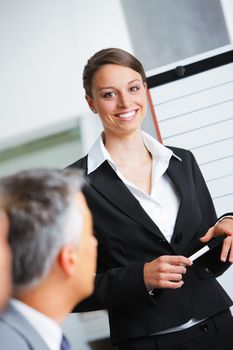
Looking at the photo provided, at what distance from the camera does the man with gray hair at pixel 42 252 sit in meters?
0.69

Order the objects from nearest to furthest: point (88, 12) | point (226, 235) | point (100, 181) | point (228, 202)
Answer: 1. point (226, 235)
2. point (100, 181)
3. point (228, 202)
4. point (88, 12)

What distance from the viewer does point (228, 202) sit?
180 cm

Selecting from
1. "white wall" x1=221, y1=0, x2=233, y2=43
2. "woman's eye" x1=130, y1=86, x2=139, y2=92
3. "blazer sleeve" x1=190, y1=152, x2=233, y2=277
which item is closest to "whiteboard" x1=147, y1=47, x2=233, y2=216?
"white wall" x1=221, y1=0, x2=233, y2=43

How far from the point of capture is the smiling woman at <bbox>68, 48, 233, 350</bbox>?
117 cm

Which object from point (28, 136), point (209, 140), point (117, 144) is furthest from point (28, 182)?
point (28, 136)

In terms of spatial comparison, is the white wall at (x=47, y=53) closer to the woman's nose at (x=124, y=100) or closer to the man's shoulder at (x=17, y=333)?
the woman's nose at (x=124, y=100)

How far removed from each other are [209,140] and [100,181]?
2.27 ft

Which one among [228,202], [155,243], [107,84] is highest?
[107,84]

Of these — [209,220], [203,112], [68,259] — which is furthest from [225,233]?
[203,112]

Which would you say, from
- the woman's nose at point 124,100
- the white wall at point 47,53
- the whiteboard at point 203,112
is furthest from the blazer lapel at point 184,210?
the white wall at point 47,53

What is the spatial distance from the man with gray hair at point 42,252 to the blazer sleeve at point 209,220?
59 cm

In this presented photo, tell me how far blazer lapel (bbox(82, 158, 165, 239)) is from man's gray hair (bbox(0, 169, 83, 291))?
A: 495 mm

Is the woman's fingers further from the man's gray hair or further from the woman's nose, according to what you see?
the man's gray hair

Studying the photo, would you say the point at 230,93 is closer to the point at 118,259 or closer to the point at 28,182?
the point at 118,259
